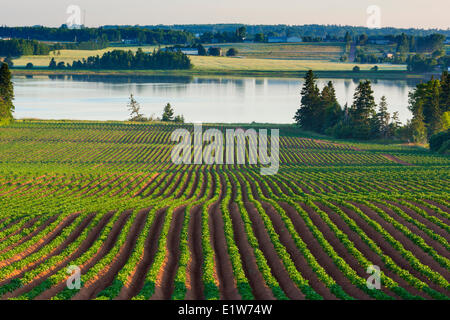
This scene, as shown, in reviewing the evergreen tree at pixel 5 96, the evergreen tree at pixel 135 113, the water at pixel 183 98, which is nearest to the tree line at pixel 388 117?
the water at pixel 183 98

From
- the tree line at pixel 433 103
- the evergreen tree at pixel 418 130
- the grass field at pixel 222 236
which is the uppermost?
the tree line at pixel 433 103

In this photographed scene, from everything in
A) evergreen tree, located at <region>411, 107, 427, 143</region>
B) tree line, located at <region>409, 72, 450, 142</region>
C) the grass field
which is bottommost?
the grass field

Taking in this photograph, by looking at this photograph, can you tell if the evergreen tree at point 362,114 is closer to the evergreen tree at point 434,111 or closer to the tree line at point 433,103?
the tree line at point 433,103

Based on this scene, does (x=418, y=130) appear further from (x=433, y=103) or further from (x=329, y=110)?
(x=329, y=110)

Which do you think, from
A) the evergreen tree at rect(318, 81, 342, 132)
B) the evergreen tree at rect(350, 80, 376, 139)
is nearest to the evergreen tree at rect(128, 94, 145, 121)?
the evergreen tree at rect(318, 81, 342, 132)

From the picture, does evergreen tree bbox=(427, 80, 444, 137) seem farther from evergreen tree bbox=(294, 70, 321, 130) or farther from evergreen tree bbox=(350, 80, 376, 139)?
evergreen tree bbox=(294, 70, 321, 130)
